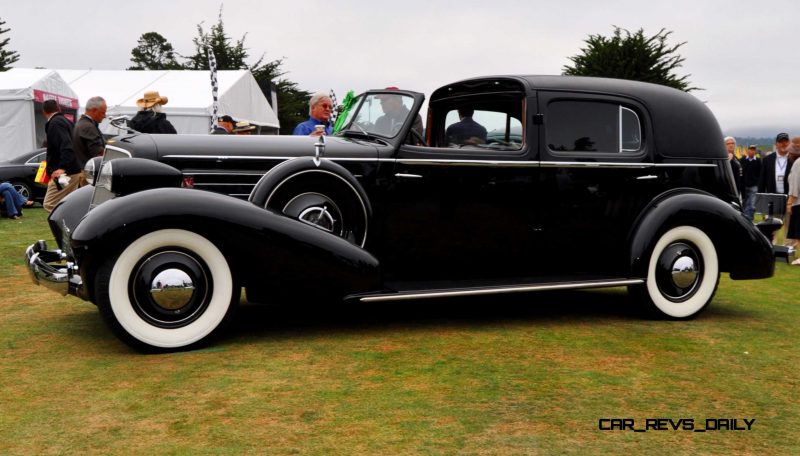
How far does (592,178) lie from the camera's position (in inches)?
219

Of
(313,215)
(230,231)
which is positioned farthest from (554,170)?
(230,231)

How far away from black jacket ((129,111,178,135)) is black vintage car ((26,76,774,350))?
9.67 feet

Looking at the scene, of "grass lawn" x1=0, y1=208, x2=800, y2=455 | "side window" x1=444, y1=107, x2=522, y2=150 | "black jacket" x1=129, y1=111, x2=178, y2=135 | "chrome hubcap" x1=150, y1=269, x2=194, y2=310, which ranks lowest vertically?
"grass lawn" x1=0, y1=208, x2=800, y2=455

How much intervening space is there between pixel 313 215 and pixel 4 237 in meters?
7.57

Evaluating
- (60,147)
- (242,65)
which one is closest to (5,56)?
(242,65)

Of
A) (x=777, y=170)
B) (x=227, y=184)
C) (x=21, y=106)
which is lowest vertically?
(x=227, y=184)

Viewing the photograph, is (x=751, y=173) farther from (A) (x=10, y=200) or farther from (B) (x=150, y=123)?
(A) (x=10, y=200)

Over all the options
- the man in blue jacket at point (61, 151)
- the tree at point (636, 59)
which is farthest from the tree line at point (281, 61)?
the man in blue jacket at point (61, 151)

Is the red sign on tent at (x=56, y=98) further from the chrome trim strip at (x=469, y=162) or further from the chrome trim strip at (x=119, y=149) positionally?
the chrome trim strip at (x=469, y=162)

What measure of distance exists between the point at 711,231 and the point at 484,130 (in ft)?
6.15

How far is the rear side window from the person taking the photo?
5559 mm

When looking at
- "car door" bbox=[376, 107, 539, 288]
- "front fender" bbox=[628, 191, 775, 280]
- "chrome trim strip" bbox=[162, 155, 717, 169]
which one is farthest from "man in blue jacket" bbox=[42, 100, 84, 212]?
"front fender" bbox=[628, 191, 775, 280]

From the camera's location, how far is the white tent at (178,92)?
812 inches

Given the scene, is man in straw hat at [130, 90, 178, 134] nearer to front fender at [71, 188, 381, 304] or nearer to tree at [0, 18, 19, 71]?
front fender at [71, 188, 381, 304]
